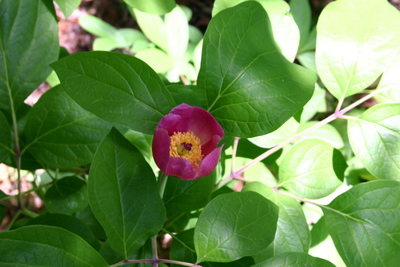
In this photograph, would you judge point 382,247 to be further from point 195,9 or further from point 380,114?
point 195,9

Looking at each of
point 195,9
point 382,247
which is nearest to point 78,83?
point 382,247

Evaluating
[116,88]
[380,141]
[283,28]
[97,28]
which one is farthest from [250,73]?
[97,28]

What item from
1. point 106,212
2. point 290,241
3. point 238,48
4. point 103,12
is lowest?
point 103,12

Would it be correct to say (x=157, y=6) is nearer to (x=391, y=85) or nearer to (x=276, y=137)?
(x=276, y=137)

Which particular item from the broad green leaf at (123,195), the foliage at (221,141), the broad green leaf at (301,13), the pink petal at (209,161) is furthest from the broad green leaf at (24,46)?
the broad green leaf at (301,13)

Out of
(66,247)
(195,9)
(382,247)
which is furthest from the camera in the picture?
(195,9)

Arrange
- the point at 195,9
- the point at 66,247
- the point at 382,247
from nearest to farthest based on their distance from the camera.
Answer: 1. the point at 66,247
2. the point at 382,247
3. the point at 195,9

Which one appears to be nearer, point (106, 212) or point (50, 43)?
point (106, 212)
